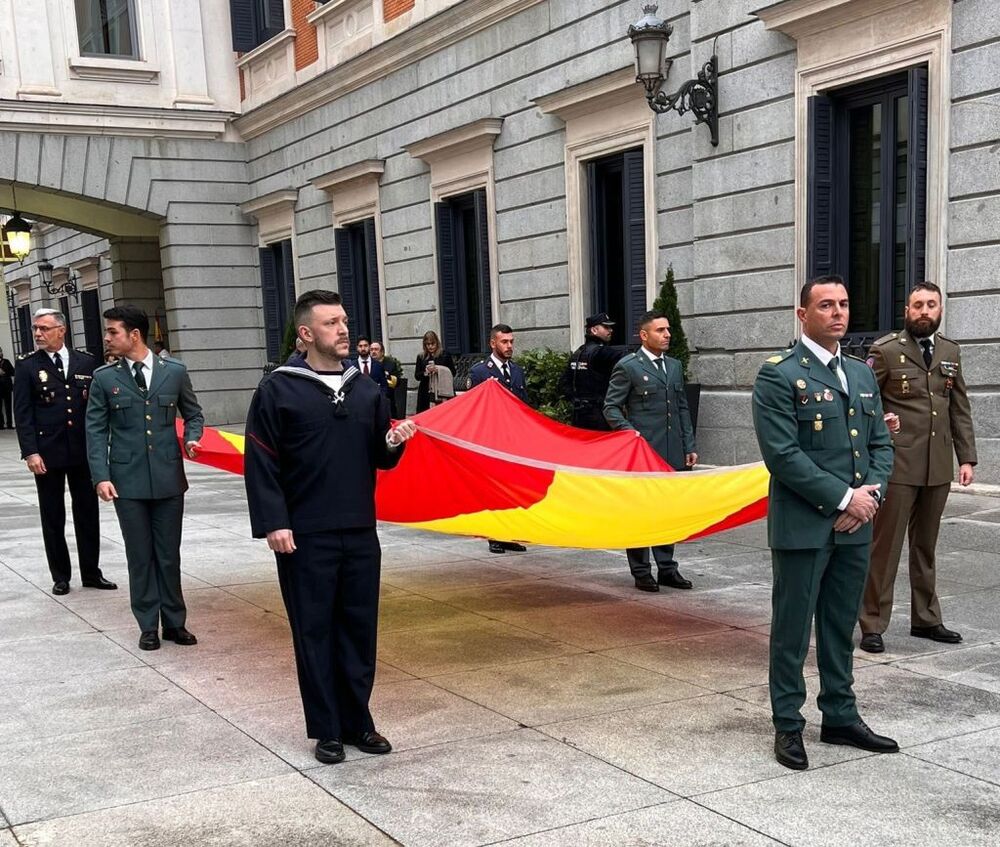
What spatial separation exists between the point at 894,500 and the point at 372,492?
117 inches

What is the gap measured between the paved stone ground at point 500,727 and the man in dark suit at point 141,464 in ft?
0.98

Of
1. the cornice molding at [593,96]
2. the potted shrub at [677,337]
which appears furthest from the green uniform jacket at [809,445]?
the cornice molding at [593,96]

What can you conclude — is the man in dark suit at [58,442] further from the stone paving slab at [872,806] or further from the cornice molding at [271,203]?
the cornice molding at [271,203]

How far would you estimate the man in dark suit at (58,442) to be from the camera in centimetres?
778

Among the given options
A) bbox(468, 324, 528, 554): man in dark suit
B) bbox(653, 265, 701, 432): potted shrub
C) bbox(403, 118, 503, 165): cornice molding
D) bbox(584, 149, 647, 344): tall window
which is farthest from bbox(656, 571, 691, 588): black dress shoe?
bbox(403, 118, 503, 165): cornice molding

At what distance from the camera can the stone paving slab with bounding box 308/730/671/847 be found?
3791 mm

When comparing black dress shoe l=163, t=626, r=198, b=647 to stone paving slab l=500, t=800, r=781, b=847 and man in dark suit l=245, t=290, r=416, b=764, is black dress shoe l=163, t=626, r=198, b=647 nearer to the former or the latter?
man in dark suit l=245, t=290, r=416, b=764

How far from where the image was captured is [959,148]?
10.1 meters

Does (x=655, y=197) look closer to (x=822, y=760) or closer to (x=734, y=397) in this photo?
(x=734, y=397)

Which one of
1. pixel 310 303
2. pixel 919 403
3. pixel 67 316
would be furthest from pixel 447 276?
pixel 67 316

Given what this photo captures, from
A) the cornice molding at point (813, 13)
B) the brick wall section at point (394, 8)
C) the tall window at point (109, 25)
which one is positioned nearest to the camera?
the cornice molding at point (813, 13)

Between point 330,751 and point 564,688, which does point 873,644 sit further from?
point 330,751

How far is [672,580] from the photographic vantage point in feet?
24.6

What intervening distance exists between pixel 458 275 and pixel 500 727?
45.2 ft
